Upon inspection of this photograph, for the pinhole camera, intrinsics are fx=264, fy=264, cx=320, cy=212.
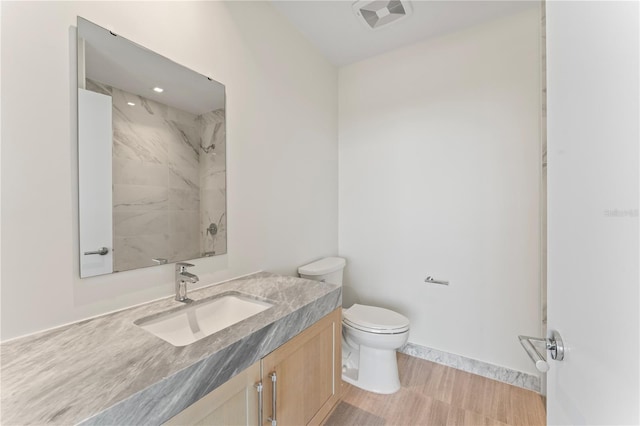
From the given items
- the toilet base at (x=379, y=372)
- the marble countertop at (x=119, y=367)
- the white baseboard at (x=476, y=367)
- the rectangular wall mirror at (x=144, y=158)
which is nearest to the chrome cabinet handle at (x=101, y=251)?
the rectangular wall mirror at (x=144, y=158)

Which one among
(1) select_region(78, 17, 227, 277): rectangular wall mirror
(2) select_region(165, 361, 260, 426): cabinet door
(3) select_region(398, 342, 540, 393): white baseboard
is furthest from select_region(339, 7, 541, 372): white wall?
(2) select_region(165, 361, 260, 426): cabinet door

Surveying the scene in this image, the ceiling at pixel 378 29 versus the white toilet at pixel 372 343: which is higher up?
the ceiling at pixel 378 29

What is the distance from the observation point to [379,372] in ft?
5.88

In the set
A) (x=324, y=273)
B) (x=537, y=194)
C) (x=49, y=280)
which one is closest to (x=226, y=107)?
(x=49, y=280)

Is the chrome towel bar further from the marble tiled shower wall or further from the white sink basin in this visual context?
the marble tiled shower wall

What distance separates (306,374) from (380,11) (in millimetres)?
2211

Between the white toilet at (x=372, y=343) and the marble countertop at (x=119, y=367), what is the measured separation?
850 millimetres

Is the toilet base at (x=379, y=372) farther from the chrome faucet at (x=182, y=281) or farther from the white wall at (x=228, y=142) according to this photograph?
the chrome faucet at (x=182, y=281)

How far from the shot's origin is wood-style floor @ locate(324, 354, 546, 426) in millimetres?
1539

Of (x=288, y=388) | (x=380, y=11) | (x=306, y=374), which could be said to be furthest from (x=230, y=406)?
(x=380, y=11)

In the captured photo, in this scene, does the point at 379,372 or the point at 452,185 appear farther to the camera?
the point at 452,185

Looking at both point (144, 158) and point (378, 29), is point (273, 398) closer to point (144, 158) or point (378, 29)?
point (144, 158)

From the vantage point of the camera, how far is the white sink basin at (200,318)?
1047mm

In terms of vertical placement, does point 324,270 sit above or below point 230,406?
above
